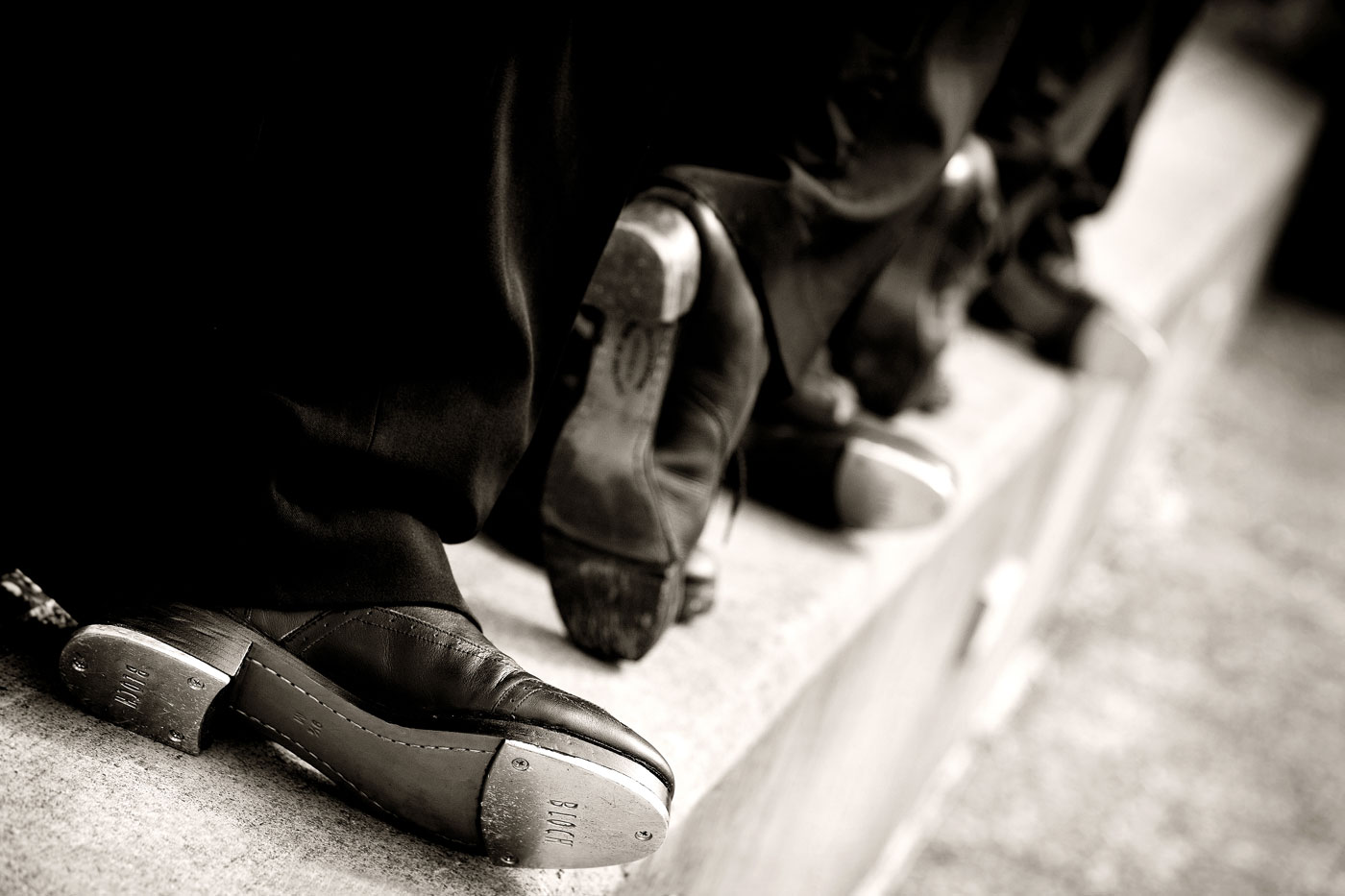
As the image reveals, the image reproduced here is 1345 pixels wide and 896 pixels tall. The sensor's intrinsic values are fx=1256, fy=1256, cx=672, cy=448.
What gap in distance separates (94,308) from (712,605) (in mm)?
561

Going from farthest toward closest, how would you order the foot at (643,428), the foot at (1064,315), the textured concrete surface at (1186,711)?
the textured concrete surface at (1186,711) → the foot at (1064,315) → the foot at (643,428)

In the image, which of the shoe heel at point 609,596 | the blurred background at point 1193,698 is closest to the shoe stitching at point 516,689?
the shoe heel at point 609,596

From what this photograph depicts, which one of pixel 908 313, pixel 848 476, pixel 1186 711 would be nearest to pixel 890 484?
pixel 848 476

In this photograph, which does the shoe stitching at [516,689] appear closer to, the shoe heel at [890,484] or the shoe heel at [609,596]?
the shoe heel at [609,596]

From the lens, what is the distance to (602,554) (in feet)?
3.10

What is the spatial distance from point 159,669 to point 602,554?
34 cm

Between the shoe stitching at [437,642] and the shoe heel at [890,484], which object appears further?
the shoe heel at [890,484]

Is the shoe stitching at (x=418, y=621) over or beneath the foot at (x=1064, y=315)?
beneath

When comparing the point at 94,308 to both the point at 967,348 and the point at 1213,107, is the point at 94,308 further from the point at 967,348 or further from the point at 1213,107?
the point at 1213,107

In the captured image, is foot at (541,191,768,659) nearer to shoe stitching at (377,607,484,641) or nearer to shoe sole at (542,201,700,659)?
shoe sole at (542,201,700,659)

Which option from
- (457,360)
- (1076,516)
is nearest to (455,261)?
(457,360)

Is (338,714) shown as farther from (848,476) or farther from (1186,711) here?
(1186,711)

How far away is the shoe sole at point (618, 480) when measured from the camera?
3.04 ft

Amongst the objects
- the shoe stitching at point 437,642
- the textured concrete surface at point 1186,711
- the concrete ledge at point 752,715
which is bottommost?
the textured concrete surface at point 1186,711
